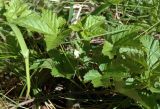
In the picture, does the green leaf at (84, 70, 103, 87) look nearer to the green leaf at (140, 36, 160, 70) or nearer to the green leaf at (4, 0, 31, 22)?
the green leaf at (140, 36, 160, 70)

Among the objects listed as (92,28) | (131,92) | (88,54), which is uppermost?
(92,28)

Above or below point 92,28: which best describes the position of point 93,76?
below

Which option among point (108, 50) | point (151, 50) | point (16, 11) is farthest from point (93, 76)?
point (16, 11)

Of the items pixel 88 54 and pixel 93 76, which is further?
pixel 88 54

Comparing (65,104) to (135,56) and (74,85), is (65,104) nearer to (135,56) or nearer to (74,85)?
(74,85)

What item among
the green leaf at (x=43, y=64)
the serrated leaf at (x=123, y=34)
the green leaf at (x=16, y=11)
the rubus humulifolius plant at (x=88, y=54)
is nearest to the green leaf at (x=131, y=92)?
the rubus humulifolius plant at (x=88, y=54)

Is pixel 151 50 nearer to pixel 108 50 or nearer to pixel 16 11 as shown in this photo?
pixel 108 50

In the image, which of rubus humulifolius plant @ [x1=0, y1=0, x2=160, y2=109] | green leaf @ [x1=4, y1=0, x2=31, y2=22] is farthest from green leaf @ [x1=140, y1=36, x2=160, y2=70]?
green leaf @ [x1=4, y1=0, x2=31, y2=22]

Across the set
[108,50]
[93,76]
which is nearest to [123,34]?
[108,50]

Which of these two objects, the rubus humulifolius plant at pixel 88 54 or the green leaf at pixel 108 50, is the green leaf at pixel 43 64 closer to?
the rubus humulifolius plant at pixel 88 54

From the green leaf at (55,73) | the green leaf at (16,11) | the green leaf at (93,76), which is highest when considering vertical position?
the green leaf at (16,11)

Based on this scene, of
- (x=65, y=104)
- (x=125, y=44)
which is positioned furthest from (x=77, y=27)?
(x=65, y=104)

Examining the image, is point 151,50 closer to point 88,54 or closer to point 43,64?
point 88,54
